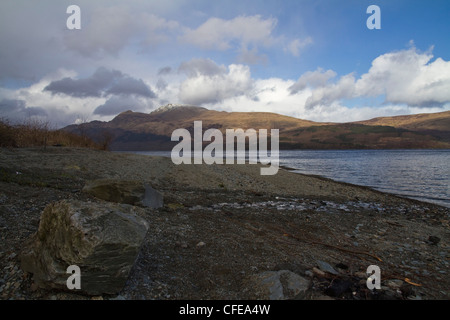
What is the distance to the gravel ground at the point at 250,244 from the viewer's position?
4.26 meters

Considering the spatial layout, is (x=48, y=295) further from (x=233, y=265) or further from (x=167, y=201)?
(x=167, y=201)

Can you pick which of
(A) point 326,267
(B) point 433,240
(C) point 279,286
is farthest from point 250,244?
(B) point 433,240

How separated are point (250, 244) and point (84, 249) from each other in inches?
151

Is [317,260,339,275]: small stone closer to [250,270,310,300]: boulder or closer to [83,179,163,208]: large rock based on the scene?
[250,270,310,300]: boulder

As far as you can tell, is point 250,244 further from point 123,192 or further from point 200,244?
point 123,192

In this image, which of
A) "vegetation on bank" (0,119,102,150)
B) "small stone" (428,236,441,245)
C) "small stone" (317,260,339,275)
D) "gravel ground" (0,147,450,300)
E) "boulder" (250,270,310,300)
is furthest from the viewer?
"vegetation on bank" (0,119,102,150)

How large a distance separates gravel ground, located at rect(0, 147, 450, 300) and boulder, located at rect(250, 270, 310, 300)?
0.40 ft

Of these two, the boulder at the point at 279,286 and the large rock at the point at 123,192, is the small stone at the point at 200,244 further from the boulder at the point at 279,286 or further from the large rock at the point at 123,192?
the large rock at the point at 123,192

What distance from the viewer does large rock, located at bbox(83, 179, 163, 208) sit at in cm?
852

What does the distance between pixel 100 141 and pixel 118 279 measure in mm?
28121

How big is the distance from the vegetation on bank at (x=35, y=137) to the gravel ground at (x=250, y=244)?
5.83 meters

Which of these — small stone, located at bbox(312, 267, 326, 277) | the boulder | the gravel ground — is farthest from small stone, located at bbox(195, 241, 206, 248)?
small stone, located at bbox(312, 267, 326, 277)
